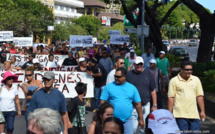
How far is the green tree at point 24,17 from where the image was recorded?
59469 millimetres

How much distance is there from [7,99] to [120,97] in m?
2.47

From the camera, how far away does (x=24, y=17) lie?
62906 mm

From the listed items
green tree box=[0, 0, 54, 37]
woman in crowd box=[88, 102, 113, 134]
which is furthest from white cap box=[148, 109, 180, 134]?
green tree box=[0, 0, 54, 37]

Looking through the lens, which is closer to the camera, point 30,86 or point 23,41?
point 30,86

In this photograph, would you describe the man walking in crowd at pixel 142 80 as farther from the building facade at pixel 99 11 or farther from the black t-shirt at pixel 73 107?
the building facade at pixel 99 11

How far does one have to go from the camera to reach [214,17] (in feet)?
64.0

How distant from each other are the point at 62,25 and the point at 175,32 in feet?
262

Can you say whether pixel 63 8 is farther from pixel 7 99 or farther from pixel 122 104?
pixel 122 104

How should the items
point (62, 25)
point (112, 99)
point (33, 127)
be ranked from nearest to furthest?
point (33, 127) < point (112, 99) < point (62, 25)

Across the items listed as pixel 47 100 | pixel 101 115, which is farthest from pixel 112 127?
pixel 47 100

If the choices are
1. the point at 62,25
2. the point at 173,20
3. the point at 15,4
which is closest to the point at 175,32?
the point at 173,20

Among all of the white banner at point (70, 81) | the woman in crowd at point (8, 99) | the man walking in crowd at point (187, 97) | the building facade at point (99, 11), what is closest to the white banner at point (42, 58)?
the white banner at point (70, 81)

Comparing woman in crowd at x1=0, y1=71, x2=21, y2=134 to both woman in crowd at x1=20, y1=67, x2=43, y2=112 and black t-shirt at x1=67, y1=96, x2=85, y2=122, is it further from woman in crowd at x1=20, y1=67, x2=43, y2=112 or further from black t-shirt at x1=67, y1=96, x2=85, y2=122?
black t-shirt at x1=67, y1=96, x2=85, y2=122

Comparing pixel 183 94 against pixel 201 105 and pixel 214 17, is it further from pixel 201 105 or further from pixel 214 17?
pixel 214 17
